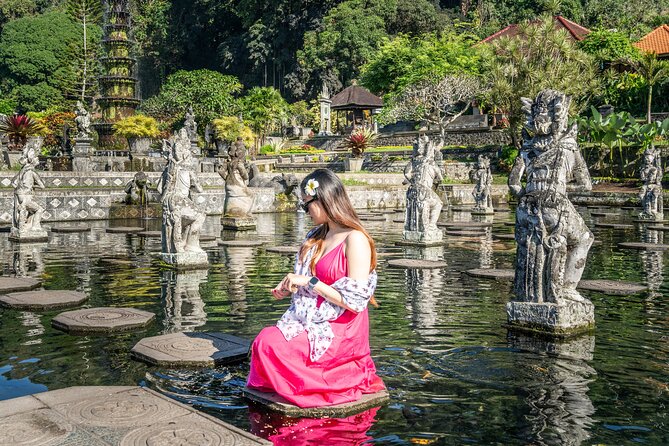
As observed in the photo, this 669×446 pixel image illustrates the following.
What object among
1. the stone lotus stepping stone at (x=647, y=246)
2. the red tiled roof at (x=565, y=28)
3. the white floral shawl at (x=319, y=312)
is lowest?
the stone lotus stepping stone at (x=647, y=246)

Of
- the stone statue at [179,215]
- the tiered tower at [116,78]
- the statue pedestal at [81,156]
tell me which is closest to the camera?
the stone statue at [179,215]

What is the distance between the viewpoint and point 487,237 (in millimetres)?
16672

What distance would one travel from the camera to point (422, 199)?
14.5 meters

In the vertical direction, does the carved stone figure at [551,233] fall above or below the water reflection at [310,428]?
above

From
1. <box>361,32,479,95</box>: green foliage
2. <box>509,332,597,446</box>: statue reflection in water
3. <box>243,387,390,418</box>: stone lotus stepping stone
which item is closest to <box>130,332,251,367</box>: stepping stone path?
<box>243,387,390,418</box>: stone lotus stepping stone

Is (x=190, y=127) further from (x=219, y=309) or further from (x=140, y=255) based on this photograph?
(x=219, y=309)

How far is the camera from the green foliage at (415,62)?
49844 millimetres

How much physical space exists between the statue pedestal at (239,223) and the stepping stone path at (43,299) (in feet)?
33.0

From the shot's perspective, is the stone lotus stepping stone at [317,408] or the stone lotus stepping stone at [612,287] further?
the stone lotus stepping stone at [612,287]

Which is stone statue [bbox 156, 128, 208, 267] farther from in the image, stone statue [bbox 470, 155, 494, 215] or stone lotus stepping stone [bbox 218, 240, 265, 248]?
stone statue [bbox 470, 155, 494, 215]

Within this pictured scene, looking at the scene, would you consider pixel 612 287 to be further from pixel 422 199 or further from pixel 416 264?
pixel 422 199

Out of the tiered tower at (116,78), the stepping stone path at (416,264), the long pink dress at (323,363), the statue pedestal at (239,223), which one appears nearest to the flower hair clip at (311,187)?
the long pink dress at (323,363)

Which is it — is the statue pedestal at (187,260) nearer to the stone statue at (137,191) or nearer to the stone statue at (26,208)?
the stone statue at (26,208)

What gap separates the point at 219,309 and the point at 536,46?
41777 mm
